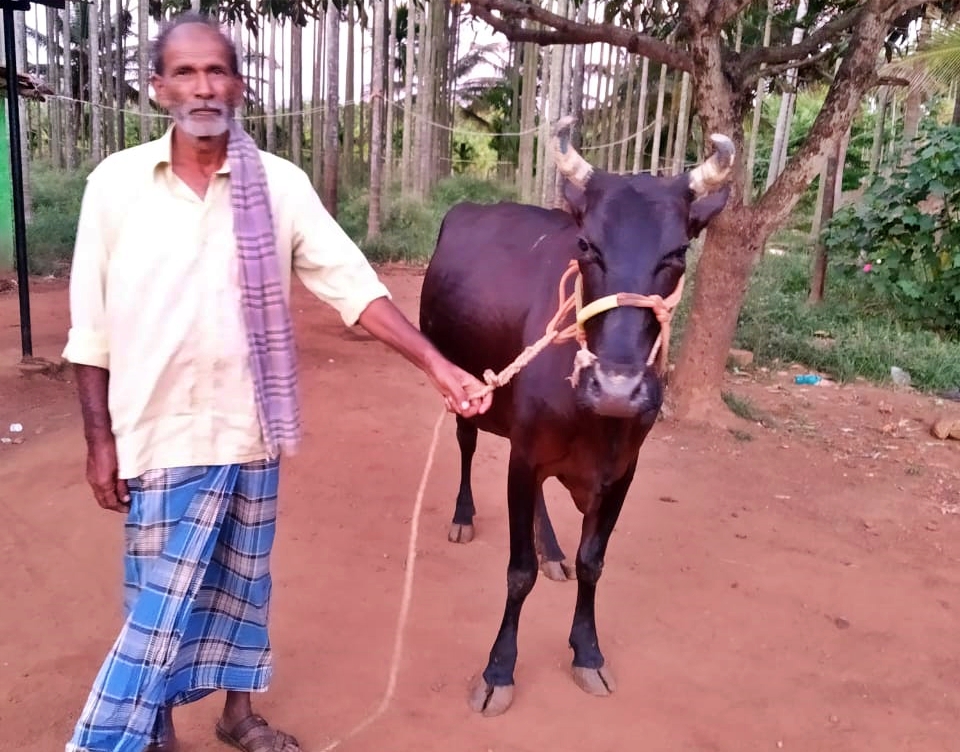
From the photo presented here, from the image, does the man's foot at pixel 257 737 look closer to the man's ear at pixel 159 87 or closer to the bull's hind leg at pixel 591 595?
the bull's hind leg at pixel 591 595

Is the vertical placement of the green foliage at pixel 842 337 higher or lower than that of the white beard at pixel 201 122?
lower

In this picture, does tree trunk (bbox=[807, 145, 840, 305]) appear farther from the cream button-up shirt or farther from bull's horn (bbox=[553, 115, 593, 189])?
the cream button-up shirt

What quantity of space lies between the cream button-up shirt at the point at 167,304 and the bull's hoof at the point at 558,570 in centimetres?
205

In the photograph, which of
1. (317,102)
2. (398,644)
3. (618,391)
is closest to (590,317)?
(618,391)

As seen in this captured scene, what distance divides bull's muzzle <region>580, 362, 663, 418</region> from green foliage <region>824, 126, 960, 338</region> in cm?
752

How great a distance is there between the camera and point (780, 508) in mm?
4801

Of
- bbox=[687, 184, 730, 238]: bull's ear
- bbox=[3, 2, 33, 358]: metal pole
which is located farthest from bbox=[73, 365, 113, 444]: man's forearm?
bbox=[3, 2, 33, 358]: metal pole

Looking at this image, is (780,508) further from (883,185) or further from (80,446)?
(883,185)

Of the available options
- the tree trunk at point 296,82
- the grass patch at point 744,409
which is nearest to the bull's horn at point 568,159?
the grass patch at point 744,409

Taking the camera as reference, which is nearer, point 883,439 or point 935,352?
point 883,439

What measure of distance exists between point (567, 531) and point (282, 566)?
1.50 meters

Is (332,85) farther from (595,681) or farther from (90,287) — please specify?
(90,287)

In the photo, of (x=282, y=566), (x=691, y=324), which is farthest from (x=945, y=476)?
(x=282, y=566)

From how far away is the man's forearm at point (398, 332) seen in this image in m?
2.28
